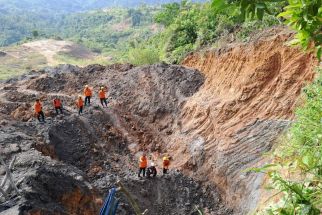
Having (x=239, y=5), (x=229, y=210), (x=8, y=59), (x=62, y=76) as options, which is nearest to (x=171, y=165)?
(x=229, y=210)

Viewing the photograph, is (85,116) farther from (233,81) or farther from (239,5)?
(239,5)

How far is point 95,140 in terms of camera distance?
60.9 feet

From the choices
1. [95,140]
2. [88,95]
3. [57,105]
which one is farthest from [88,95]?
[95,140]

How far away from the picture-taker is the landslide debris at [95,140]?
12.1 meters

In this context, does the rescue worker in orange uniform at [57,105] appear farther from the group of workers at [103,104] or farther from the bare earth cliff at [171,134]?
the bare earth cliff at [171,134]

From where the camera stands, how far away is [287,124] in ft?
46.1

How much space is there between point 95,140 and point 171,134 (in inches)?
125

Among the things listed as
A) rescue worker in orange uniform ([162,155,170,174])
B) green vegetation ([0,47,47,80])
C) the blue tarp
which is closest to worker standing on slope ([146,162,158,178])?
rescue worker in orange uniform ([162,155,170,174])

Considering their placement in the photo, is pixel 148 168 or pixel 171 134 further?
pixel 171 134

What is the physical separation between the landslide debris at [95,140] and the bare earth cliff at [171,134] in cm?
4

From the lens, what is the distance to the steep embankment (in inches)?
578

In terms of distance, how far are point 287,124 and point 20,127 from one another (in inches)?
385

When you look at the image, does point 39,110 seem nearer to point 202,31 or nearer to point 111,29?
point 202,31

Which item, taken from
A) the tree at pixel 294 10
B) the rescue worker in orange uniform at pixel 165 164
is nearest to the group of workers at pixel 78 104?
the rescue worker in orange uniform at pixel 165 164
